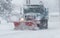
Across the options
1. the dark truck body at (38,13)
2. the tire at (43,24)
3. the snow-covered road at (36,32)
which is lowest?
the snow-covered road at (36,32)

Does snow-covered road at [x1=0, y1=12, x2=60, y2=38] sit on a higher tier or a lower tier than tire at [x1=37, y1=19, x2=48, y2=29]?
lower

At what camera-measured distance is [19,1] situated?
3.13 feet

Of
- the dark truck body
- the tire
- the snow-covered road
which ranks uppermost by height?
the dark truck body

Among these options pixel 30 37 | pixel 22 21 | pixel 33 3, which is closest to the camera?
pixel 30 37

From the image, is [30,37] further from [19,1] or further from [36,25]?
[19,1]

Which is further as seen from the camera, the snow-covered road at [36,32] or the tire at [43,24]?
the tire at [43,24]

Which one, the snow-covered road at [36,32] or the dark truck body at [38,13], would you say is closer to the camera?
the snow-covered road at [36,32]

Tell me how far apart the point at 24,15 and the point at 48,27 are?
0.15 meters

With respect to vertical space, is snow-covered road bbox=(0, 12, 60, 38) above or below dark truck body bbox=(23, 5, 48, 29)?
below

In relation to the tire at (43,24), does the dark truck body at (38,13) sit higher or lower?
higher

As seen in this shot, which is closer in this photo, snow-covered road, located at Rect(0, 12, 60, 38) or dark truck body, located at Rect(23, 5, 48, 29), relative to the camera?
snow-covered road, located at Rect(0, 12, 60, 38)

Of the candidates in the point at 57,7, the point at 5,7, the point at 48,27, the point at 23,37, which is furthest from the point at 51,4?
the point at 23,37

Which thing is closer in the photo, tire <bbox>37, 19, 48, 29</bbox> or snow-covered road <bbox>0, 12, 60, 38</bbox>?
snow-covered road <bbox>0, 12, 60, 38</bbox>

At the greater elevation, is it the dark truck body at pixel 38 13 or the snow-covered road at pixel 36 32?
the dark truck body at pixel 38 13
